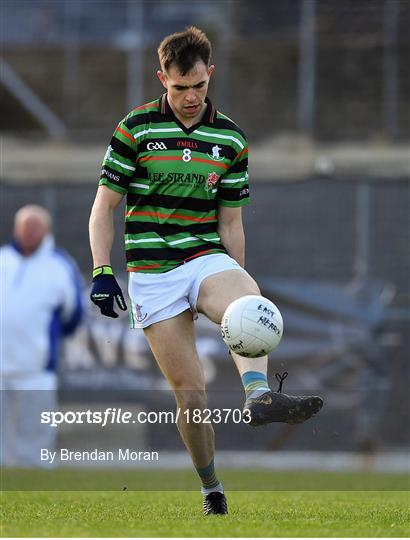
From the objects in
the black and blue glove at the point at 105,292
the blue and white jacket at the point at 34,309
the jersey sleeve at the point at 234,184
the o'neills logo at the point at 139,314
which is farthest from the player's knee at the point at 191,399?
the blue and white jacket at the point at 34,309

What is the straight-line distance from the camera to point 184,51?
5977mm

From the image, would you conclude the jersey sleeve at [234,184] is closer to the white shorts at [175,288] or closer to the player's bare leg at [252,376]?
the white shorts at [175,288]

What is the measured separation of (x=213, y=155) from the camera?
620 cm

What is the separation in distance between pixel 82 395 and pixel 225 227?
6.38 metres

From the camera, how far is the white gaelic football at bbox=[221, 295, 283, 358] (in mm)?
5648

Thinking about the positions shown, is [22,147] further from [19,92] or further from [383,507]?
[383,507]

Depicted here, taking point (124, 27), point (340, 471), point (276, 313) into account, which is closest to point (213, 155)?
point (276, 313)

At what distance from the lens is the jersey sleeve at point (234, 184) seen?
6.30 metres

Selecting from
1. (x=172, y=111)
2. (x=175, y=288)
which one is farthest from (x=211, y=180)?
(x=175, y=288)

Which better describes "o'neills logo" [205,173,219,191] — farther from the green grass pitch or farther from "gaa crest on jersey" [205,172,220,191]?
the green grass pitch

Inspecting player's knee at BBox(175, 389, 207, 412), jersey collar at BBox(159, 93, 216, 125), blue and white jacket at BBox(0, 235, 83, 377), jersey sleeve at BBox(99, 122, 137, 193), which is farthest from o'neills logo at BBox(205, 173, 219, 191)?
blue and white jacket at BBox(0, 235, 83, 377)

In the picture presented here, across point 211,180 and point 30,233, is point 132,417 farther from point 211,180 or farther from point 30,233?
point 211,180

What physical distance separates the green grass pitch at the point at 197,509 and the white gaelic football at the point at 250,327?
2.57 ft

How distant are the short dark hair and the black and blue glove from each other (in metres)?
1.01
